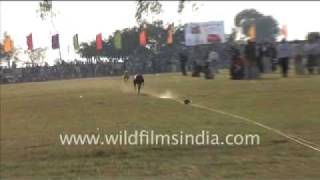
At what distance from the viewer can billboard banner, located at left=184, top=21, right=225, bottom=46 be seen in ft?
113

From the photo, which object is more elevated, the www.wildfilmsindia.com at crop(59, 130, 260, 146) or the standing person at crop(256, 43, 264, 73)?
the standing person at crop(256, 43, 264, 73)

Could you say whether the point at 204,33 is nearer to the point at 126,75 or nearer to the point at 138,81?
the point at 138,81

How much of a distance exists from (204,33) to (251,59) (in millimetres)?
18880

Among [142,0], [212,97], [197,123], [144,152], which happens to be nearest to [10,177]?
[144,152]

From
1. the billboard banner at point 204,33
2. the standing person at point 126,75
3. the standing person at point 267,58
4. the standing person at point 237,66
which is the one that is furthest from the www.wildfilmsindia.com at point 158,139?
the billboard banner at point 204,33

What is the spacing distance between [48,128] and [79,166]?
4.81m

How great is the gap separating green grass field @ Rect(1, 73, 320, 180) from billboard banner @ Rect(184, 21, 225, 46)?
11.8 meters

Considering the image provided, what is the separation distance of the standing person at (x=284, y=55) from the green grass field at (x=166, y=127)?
0.31 m

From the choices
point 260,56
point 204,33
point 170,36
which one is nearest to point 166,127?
point 260,56

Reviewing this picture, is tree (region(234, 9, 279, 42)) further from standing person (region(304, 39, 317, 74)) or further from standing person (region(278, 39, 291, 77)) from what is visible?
standing person (region(304, 39, 317, 74))

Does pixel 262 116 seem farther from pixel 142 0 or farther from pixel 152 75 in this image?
pixel 152 75

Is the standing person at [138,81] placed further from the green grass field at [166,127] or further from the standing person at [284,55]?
the standing person at [284,55]

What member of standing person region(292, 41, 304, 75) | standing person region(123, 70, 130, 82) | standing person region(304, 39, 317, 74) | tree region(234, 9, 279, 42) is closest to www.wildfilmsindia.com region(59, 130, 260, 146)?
standing person region(304, 39, 317, 74)

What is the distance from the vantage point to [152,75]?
65.6 feet
